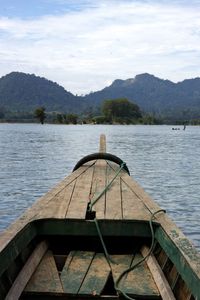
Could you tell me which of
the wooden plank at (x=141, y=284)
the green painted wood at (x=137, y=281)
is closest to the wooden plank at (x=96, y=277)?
the green painted wood at (x=137, y=281)

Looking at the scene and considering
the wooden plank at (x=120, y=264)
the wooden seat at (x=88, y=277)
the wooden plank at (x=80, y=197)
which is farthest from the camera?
the wooden plank at (x=80, y=197)

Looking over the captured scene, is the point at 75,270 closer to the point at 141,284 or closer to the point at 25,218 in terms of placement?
the point at 141,284

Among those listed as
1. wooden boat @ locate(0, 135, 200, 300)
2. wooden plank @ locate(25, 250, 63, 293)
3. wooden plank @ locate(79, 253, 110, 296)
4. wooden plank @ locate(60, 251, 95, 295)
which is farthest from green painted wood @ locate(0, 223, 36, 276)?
wooden plank @ locate(79, 253, 110, 296)

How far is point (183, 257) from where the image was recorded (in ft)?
13.8

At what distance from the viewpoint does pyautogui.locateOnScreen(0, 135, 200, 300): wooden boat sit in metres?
4.36

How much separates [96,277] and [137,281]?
0.43 meters

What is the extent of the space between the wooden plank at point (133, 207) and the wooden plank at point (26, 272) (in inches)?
43.0

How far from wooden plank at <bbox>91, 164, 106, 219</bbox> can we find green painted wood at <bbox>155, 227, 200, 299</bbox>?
3.37ft

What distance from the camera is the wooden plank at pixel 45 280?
4.47m

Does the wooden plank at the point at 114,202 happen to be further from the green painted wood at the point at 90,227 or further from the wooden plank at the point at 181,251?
the wooden plank at the point at 181,251

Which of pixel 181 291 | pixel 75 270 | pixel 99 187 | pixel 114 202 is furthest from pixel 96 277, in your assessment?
pixel 99 187

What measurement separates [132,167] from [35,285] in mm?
22919

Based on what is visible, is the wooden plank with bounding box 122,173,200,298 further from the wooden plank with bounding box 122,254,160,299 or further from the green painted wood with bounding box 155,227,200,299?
the wooden plank with bounding box 122,254,160,299

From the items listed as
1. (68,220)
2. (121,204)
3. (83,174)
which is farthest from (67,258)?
(83,174)
